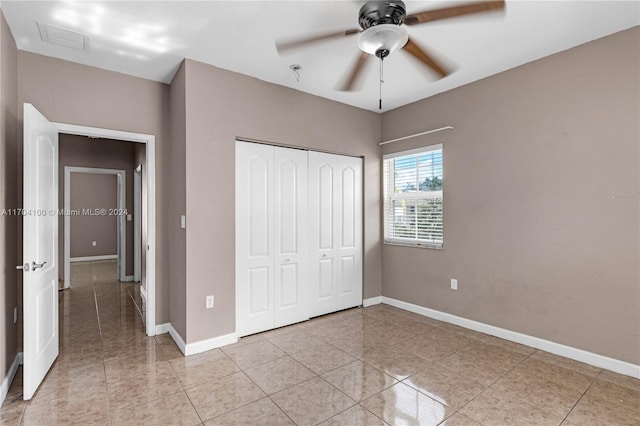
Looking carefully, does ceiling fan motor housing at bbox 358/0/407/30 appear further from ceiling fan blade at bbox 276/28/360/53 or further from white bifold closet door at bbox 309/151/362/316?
white bifold closet door at bbox 309/151/362/316

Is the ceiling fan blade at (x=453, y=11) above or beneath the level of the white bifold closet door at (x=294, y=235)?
above

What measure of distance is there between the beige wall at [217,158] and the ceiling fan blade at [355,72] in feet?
3.08

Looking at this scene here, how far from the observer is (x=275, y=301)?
11.9 feet

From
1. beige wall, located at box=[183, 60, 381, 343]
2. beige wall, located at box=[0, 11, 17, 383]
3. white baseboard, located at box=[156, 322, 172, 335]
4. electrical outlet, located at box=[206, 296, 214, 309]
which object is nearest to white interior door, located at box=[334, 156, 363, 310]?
beige wall, located at box=[183, 60, 381, 343]

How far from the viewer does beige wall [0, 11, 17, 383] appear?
228cm

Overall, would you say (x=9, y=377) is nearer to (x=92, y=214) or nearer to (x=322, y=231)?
(x=322, y=231)

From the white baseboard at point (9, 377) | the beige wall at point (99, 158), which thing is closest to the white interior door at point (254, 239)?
the white baseboard at point (9, 377)

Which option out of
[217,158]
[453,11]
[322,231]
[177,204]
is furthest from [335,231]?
[453,11]

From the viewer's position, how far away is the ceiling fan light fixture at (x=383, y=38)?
6.23 ft

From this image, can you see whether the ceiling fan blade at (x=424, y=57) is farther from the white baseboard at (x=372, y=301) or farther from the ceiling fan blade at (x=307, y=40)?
the white baseboard at (x=372, y=301)

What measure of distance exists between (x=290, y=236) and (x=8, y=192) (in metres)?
2.45

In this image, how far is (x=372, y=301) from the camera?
4.51 m

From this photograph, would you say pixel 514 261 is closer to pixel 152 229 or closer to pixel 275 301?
pixel 275 301

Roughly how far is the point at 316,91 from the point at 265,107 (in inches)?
27.7
